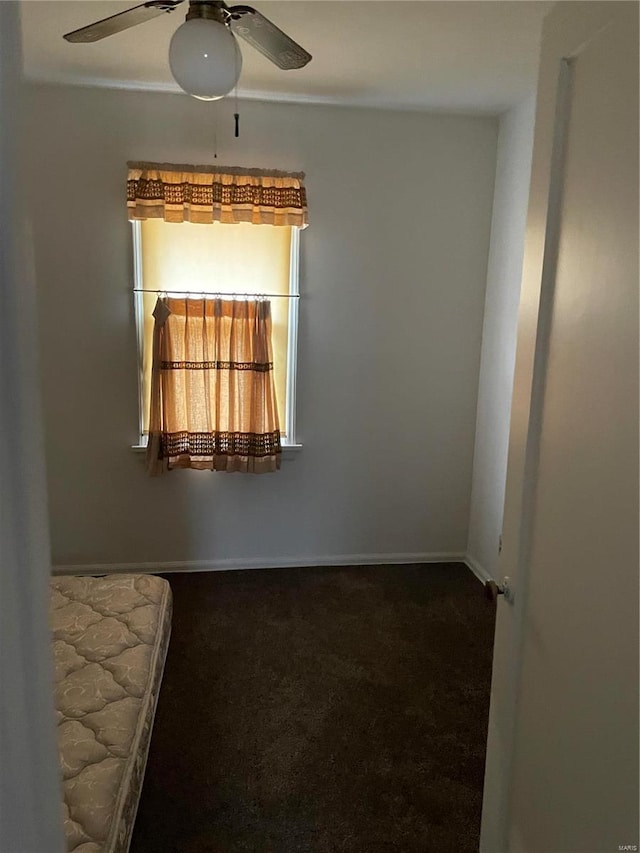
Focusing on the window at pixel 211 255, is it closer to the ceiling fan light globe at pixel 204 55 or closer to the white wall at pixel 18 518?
the ceiling fan light globe at pixel 204 55

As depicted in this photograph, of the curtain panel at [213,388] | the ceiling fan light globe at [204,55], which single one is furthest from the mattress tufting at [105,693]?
the ceiling fan light globe at [204,55]

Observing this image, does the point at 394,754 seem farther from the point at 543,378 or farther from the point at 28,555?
the point at 28,555

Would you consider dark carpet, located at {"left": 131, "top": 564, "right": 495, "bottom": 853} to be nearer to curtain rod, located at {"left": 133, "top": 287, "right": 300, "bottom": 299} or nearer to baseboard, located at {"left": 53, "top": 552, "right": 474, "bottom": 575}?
baseboard, located at {"left": 53, "top": 552, "right": 474, "bottom": 575}

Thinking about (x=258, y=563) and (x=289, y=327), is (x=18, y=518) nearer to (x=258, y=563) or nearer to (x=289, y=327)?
(x=289, y=327)

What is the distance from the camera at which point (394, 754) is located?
2252 millimetres

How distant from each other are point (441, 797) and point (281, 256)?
8.57 feet

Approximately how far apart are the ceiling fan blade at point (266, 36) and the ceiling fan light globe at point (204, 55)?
0.22 feet

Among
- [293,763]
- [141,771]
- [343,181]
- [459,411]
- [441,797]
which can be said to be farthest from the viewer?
[459,411]

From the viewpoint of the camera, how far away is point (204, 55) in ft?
5.54

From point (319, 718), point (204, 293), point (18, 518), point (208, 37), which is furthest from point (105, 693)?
point (204, 293)

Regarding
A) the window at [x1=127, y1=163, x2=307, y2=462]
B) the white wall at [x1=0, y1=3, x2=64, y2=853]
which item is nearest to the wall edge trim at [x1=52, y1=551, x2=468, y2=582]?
the window at [x1=127, y1=163, x2=307, y2=462]

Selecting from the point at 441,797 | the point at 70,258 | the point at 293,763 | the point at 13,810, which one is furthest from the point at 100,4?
the point at 441,797

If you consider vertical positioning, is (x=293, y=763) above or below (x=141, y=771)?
below

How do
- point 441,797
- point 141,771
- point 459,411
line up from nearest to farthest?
point 141,771 < point 441,797 < point 459,411
